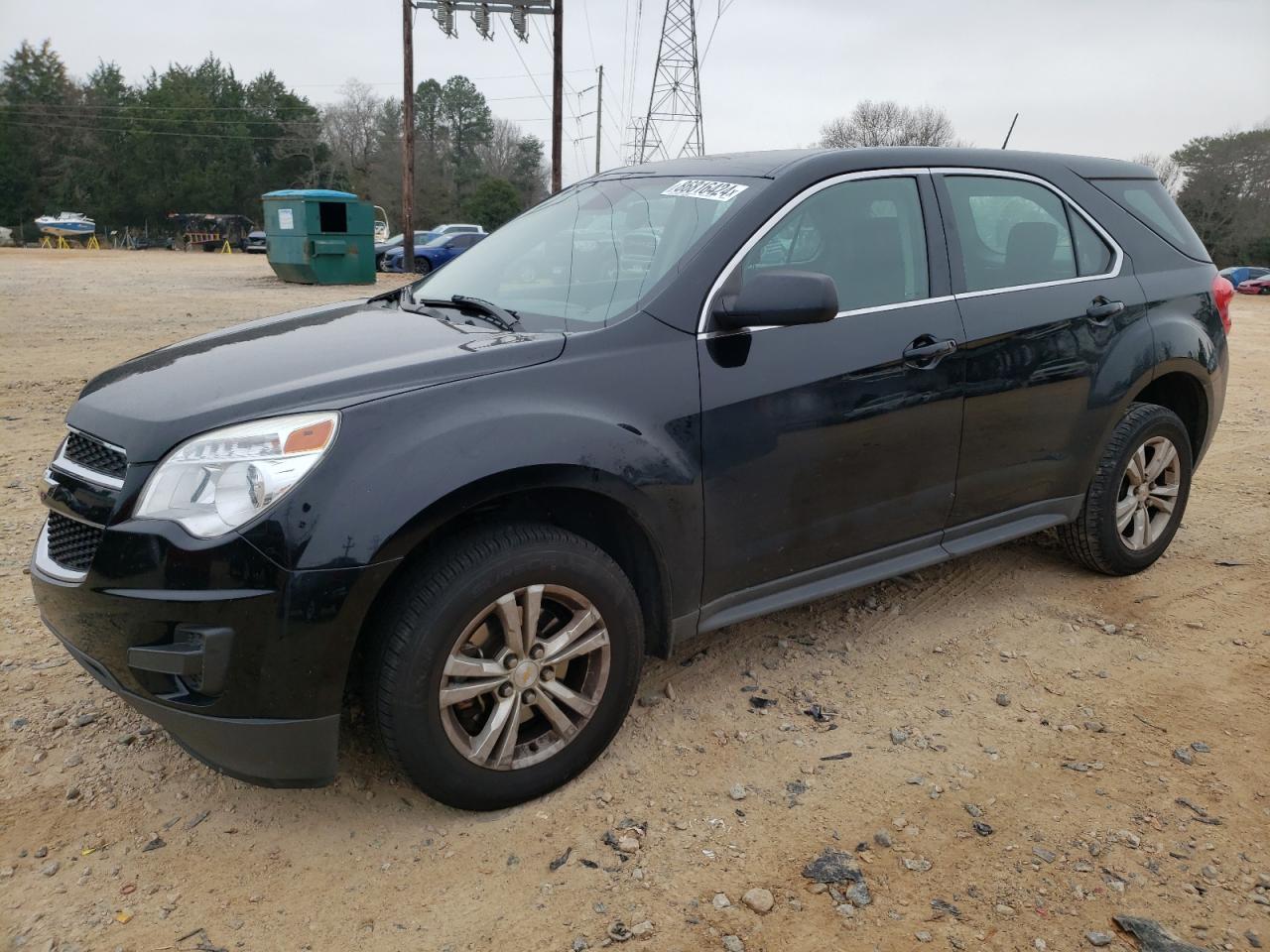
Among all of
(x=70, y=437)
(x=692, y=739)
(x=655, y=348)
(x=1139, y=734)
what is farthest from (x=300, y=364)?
(x=1139, y=734)

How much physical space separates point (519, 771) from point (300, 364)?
1283 millimetres

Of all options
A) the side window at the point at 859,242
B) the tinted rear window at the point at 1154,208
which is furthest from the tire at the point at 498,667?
the tinted rear window at the point at 1154,208

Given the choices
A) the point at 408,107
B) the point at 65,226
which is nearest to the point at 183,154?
the point at 65,226

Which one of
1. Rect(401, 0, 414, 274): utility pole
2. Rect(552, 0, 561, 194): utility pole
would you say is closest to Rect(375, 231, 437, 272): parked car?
Rect(401, 0, 414, 274): utility pole

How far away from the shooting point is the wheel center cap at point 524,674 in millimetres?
2641

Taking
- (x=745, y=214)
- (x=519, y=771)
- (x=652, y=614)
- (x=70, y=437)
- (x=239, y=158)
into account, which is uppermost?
(x=239, y=158)

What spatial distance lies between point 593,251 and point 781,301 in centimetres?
85

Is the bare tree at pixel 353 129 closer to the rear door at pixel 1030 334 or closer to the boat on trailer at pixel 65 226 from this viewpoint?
the boat on trailer at pixel 65 226

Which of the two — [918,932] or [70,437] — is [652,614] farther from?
[70,437]

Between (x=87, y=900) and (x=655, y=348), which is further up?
(x=655, y=348)

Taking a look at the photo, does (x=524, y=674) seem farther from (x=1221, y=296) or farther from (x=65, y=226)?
(x=65, y=226)

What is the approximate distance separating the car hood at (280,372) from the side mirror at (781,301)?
1.77 ft

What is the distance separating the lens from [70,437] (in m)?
2.78

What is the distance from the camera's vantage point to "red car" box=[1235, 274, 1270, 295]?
3566 centimetres
